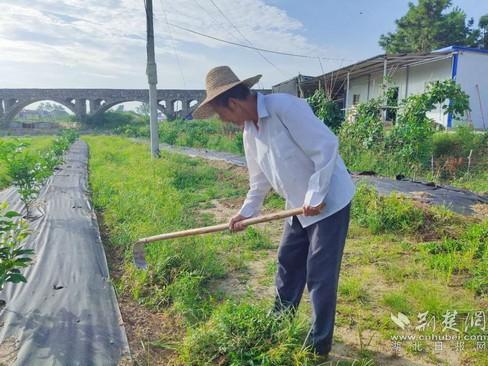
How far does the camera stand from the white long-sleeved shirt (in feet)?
5.58

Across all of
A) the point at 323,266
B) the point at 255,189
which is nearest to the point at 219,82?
the point at 255,189

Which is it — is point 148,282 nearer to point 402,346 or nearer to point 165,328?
point 165,328

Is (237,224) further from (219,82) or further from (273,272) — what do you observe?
(273,272)

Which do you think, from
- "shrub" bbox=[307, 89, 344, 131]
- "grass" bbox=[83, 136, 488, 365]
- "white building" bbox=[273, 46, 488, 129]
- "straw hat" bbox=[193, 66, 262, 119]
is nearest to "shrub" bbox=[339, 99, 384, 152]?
"shrub" bbox=[307, 89, 344, 131]

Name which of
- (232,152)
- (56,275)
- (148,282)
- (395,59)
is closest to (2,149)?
(56,275)

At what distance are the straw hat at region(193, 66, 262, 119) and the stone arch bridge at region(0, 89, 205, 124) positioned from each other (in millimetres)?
31254

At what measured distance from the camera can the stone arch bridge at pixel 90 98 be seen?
3300 cm

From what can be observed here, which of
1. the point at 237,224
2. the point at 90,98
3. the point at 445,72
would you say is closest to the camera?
the point at 237,224

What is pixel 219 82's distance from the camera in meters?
1.80

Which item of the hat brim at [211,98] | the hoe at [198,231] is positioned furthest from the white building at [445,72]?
the hat brim at [211,98]

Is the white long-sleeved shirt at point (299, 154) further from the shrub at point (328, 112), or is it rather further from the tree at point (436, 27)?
the tree at point (436, 27)

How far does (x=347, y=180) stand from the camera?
1.86 meters

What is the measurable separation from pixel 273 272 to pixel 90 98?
36.1m

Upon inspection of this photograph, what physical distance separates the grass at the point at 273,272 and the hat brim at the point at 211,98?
3.73 feet
